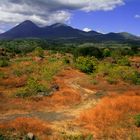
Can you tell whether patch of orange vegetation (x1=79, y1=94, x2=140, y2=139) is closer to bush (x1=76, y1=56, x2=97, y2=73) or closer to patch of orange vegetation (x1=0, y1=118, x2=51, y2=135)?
patch of orange vegetation (x1=0, y1=118, x2=51, y2=135)

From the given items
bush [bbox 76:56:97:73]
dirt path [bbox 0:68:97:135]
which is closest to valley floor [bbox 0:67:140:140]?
dirt path [bbox 0:68:97:135]

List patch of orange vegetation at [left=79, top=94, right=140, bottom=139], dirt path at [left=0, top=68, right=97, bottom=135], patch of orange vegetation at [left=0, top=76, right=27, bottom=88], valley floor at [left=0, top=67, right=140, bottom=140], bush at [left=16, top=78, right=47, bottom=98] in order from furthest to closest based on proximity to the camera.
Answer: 1. patch of orange vegetation at [left=0, top=76, right=27, bottom=88]
2. bush at [left=16, top=78, right=47, bottom=98]
3. dirt path at [left=0, top=68, right=97, bottom=135]
4. valley floor at [left=0, top=67, right=140, bottom=140]
5. patch of orange vegetation at [left=79, top=94, right=140, bottom=139]

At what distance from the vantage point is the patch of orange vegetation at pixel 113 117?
2930 cm

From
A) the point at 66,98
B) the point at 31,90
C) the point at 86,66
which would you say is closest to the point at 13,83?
the point at 31,90

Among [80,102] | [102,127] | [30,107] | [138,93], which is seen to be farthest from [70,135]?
[138,93]

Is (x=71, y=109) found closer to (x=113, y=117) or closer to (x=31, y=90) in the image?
(x=113, y=117)

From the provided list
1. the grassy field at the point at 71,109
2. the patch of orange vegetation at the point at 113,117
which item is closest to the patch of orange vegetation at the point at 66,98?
the grassy field at the point at 71,109

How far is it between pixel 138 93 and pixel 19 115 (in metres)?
17.6

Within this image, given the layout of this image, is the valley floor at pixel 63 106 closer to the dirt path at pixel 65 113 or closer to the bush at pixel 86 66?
the dirt path at pixel 65 113

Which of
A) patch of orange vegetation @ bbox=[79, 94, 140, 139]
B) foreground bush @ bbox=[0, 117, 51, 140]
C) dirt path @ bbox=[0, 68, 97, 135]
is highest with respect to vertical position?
foreground bush @ bbox=[0, 117, 51, 140]

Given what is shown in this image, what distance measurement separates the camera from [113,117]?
1318 inches

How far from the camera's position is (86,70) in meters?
73.0

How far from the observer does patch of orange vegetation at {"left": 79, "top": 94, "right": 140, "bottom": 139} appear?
29297 mm

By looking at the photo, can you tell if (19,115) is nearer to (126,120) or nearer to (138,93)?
(126,120)
